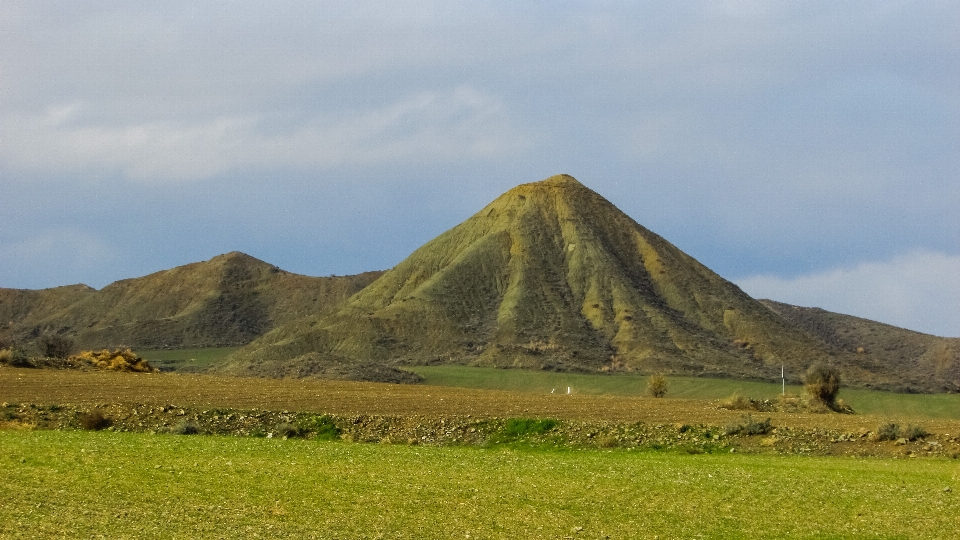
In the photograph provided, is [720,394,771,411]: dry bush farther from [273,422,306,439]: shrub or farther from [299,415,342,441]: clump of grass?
[273,422,306,439]: shrub

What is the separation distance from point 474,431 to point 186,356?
86.5 metres

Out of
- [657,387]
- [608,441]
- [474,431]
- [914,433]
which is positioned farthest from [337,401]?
[657,387]

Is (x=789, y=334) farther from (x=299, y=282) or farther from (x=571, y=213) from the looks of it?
(x=299, y=282)

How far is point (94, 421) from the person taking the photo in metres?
29.5

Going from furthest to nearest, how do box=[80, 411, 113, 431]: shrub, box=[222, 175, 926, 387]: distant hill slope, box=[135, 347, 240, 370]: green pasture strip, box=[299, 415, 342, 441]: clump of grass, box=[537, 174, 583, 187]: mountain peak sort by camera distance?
1. box=[537, 174, 583, 187]: mountain peak
2. box=[135, 347, 240, 370]: green pasture strip
3. box=[222, 175, 926, 387]: distant hill slope
4. box=[299, 415, 342, 441]: clump of grass
5. box=[80, 411, 113, 431]: shrub

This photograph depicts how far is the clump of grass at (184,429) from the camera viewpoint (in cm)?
2914

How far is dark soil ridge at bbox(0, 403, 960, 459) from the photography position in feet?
99.8

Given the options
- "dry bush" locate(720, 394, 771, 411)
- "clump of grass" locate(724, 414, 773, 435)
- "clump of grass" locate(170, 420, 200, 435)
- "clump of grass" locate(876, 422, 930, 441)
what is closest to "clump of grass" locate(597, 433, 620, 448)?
"clump of grass" locate(724, 414, 773, 435)

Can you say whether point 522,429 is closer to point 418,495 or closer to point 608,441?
point 608,441

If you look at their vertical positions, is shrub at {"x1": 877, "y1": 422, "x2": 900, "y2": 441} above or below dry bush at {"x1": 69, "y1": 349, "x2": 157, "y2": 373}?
below

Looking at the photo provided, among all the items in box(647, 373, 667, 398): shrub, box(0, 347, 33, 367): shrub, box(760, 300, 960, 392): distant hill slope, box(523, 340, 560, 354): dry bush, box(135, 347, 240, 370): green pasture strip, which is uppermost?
box(760, 300, 960, 392): distant hill slope

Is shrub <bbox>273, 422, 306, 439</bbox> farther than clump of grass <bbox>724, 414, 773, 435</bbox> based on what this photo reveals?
No

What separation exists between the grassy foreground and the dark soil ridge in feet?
16.5

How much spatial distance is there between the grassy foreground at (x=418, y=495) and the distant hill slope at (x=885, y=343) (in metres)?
95.4
